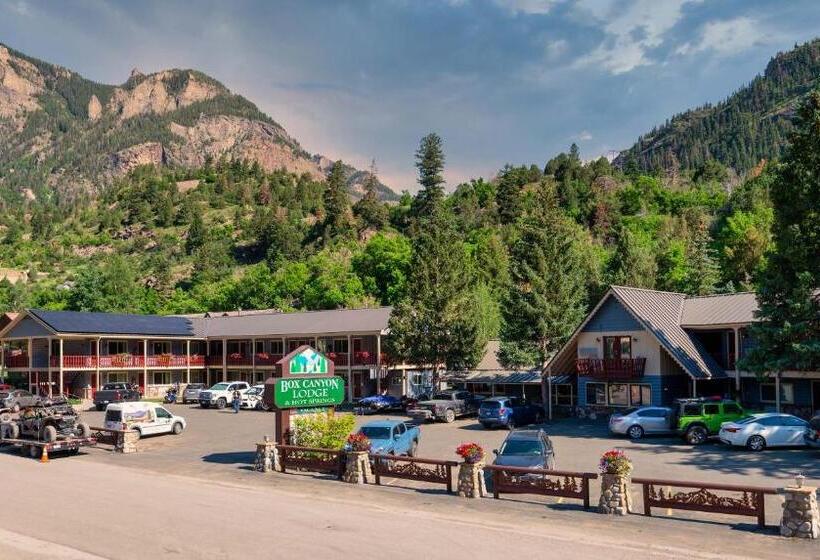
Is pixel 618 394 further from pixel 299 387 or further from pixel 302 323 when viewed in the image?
pixel 302 323

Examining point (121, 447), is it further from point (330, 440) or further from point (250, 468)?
point (330, 440)

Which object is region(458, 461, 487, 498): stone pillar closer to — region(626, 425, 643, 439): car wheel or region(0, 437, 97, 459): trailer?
region(626, 425, 643, 439): car wheel

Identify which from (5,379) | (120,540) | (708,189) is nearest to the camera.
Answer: (120,540)

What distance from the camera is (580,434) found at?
1393 inches

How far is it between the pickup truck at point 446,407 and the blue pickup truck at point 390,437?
1288 cm

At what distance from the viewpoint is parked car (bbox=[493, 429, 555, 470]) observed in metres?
22.2

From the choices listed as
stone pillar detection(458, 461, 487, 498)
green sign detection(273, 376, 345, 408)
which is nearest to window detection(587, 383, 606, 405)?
green sign detection(273, 376, 345, 408)

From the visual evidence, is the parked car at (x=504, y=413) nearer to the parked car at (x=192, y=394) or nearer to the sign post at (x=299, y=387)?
the sign post at (x=299, y=387)

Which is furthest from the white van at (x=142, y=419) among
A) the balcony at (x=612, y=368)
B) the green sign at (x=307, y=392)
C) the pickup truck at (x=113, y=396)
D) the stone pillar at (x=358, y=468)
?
the balcony at (x=612, y=368)

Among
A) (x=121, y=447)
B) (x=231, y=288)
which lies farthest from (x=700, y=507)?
(x=231, y=288)

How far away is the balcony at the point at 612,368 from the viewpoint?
3944 cm

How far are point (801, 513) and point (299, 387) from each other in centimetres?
1690

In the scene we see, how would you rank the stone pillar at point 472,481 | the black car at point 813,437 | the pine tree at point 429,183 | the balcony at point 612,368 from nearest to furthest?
the stone pillar at point 472,481 < the black car at point 813,437 < the balcony at point 612,368 < the pine tree at point 429,183

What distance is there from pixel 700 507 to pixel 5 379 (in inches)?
2571
